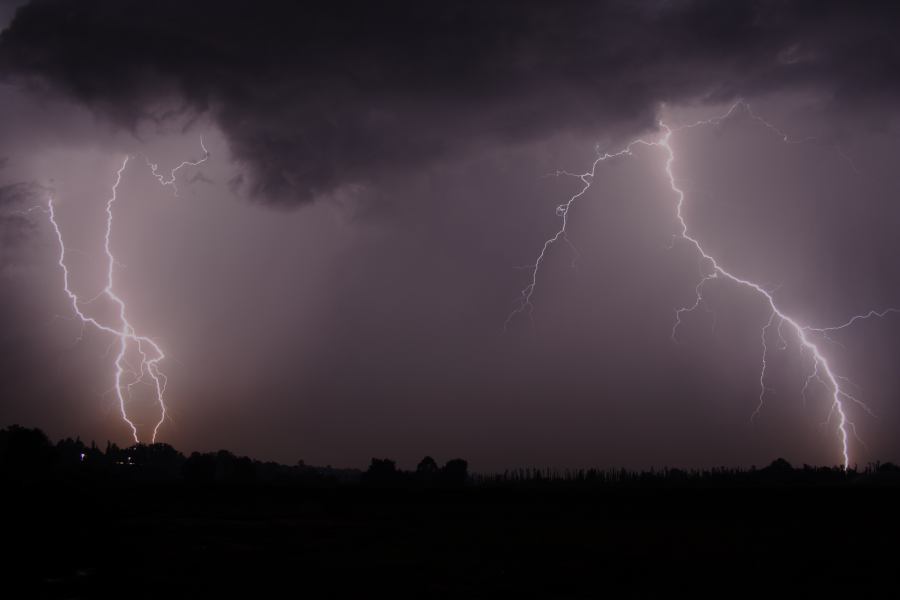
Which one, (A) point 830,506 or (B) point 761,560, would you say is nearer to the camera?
(B) point 761,560

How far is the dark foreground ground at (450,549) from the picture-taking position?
1268 centimetres

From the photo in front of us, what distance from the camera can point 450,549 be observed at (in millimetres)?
17797

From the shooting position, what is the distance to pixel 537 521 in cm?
2508

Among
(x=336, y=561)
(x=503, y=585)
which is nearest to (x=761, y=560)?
(x=503, y=585)

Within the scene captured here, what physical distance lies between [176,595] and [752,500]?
27744 millimetres

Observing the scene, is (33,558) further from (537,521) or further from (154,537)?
(537,521)

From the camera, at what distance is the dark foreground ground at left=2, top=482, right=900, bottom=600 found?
12.7m

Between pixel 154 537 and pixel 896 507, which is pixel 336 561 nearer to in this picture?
pixel 154 537

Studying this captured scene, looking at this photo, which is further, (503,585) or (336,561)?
(336,561)

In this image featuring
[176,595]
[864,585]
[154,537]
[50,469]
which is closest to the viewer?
[176,595]

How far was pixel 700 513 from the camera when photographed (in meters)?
27.8

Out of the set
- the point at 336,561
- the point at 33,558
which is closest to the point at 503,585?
the point at 336,561

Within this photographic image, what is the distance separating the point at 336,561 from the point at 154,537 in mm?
7140

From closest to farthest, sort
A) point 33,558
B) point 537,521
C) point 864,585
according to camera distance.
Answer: point 864,585, point 33,558, point 537,521
